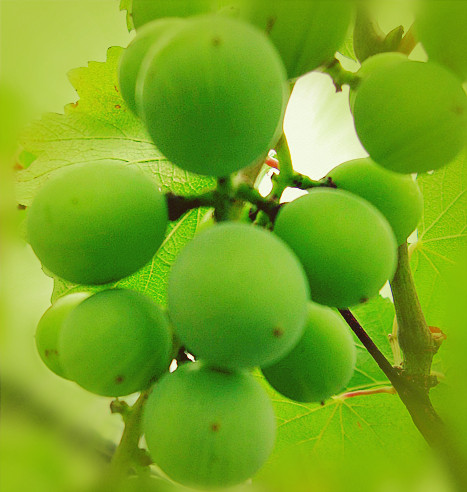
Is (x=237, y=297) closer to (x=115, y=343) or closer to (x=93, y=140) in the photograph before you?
(x=115, y=343)

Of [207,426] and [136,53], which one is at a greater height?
[136,53]

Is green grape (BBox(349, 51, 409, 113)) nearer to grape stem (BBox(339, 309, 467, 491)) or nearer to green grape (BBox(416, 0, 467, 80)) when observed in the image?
green grape (BBox(416, 0, 467, 80))

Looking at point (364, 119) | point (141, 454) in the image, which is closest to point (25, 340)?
point (141, 454)

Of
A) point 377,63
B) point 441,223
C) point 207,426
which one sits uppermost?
point 377,63

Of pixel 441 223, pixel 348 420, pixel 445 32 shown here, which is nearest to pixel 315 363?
pixel 445 32

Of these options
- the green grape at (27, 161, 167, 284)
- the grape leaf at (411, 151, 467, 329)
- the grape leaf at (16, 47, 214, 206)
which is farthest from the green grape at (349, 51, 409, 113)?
the grape leaf at (411, 151, 467, 329)

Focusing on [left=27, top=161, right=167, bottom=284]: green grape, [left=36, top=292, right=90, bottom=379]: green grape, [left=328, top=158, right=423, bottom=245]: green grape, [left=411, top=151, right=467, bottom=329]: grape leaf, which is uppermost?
[left=27, top=161, right=167, bottom=284]: green grape

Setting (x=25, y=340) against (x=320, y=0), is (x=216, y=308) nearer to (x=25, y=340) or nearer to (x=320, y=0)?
(x=320, y=0)
